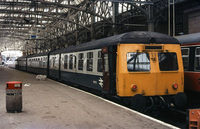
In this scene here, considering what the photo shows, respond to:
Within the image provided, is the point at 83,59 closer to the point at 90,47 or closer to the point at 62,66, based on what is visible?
the point at 90,47

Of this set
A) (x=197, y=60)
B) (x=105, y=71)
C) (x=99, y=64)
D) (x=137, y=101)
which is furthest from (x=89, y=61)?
(x=137, y=101)

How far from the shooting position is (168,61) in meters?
10.9

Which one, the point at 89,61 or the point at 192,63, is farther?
the point at 89,61

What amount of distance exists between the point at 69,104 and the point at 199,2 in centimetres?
1704

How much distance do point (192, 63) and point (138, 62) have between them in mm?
3088

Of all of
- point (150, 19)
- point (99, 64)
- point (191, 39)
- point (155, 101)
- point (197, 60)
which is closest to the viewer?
point (155, 101)

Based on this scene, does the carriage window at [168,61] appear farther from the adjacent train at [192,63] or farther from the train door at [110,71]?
the train door at [110,71]

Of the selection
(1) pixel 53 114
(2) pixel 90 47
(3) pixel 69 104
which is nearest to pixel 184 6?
(2) pixel 90 47

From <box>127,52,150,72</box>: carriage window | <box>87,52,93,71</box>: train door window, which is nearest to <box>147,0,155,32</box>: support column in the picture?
<box>87,52,93,71</box>: train door window

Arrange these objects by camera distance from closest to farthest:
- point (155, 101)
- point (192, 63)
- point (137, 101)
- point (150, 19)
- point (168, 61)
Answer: point (137, 101), point (155, 101), point (168, 61), point (192, 63), point (150, 19)

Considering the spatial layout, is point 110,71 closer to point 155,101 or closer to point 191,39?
point 155,101

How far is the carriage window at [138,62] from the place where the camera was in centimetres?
1050

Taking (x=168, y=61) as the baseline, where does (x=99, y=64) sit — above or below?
below

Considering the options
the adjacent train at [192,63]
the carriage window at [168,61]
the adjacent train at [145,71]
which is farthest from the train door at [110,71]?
the adjacent train at [192,63]
